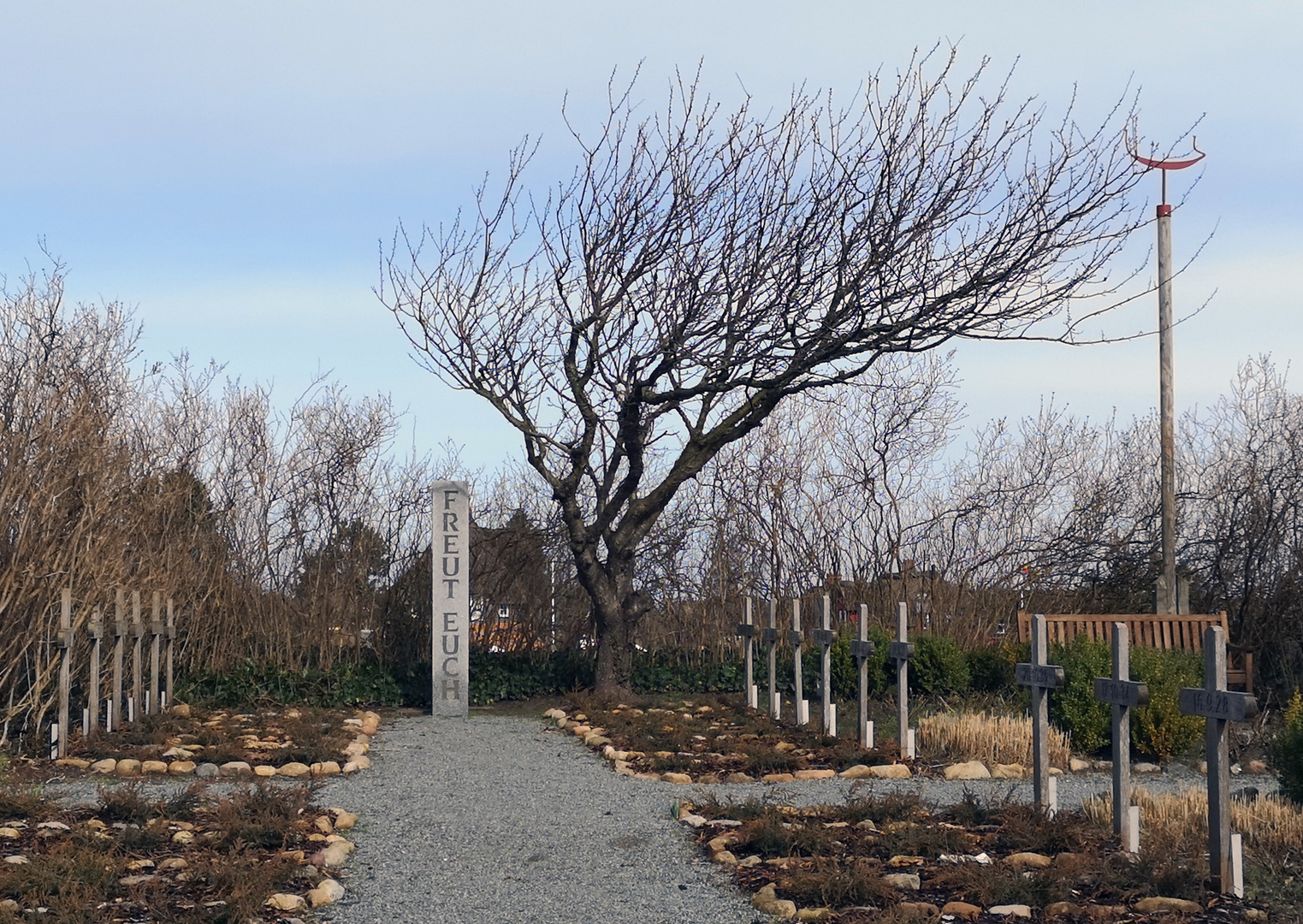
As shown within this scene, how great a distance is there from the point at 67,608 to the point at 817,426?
11.0 meters

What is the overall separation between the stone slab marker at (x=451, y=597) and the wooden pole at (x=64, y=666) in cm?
477

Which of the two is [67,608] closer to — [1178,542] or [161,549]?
[161,549]

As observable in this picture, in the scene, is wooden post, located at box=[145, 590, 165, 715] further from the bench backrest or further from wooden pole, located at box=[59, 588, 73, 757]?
the bench backrest

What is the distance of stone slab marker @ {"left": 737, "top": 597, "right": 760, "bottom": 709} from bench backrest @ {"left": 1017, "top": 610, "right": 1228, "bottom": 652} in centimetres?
349

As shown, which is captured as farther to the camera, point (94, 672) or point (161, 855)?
point (94, 672)

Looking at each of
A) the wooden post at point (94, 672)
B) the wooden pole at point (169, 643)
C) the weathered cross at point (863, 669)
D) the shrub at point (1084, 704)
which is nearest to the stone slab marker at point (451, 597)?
the wooden pole at point (169, 643)

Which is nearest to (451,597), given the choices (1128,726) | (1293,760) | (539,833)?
(539,833)

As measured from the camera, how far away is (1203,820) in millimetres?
7938

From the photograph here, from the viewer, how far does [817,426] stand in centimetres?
1927

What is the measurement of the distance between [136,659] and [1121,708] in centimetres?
970

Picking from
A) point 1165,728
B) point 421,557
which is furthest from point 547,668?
point 1165,728

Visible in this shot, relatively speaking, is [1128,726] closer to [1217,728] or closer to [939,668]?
[1217,728]

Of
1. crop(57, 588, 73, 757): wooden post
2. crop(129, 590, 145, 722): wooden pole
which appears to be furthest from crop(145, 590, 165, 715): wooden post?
crop(57, 588, 73, 757): wooden post

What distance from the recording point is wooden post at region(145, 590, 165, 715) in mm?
13859
